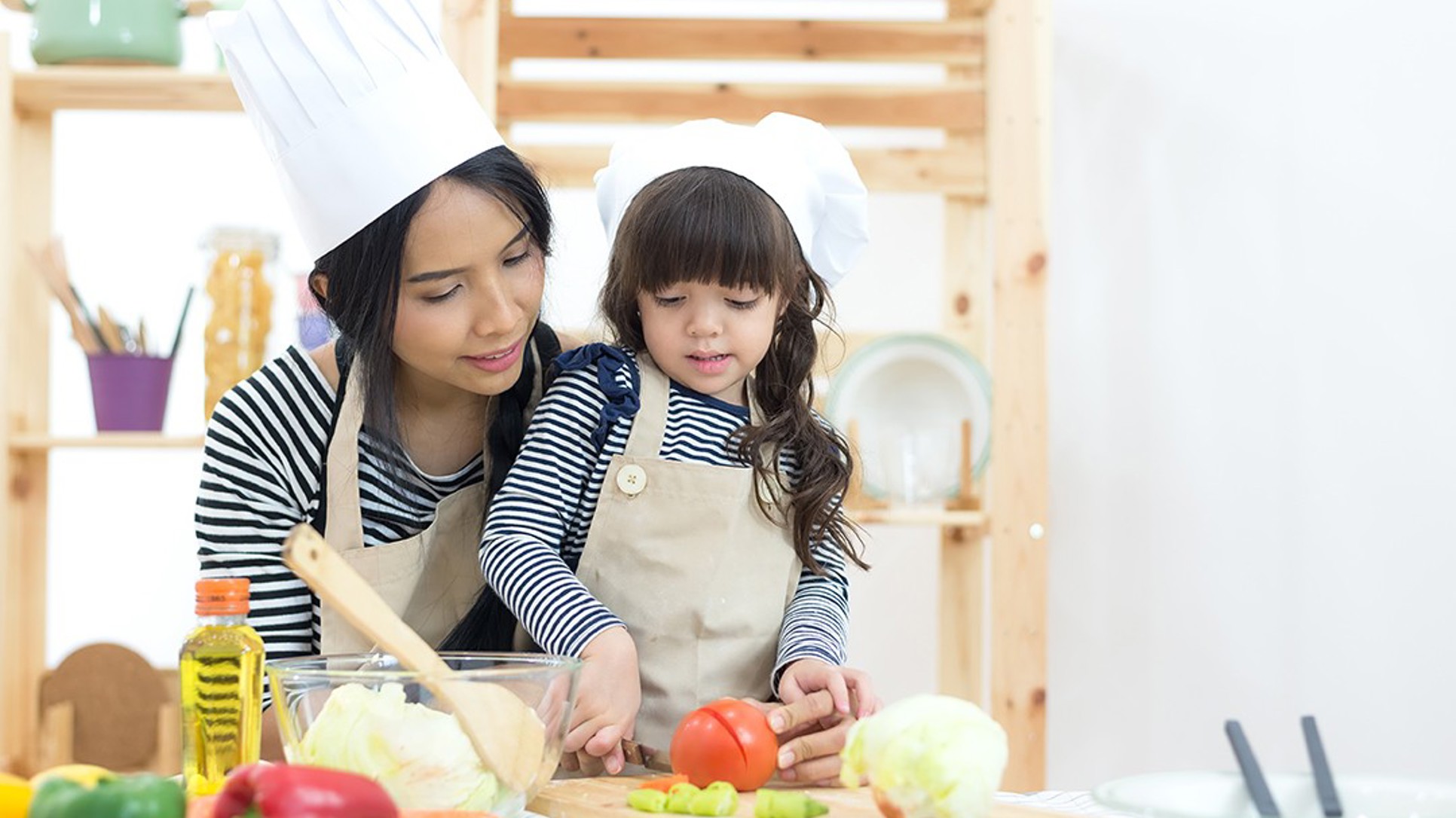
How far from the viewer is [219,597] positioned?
91 cm

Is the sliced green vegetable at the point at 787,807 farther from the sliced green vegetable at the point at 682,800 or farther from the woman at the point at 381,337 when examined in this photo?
the woman at the point at 381,337

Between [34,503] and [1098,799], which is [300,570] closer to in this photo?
[1098,799]

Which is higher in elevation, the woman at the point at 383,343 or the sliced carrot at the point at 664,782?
the woman at the point at 383,343

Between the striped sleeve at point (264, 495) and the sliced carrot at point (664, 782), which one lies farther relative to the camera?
the striped sleeve at point (264, 495)

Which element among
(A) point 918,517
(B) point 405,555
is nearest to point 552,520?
(B) point 405,555

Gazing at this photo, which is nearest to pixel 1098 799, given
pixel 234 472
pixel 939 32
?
pixel 234 472

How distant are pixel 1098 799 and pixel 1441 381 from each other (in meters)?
1.49

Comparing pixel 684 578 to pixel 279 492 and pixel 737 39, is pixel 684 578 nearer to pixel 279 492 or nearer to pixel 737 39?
pixel 279 492

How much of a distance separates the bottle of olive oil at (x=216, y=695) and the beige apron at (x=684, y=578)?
0.37m

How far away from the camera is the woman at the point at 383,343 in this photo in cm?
117

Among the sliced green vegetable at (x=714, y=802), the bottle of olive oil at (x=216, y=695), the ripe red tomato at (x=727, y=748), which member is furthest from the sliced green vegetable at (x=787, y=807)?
the bottle of olive oil at (x=216, y=695)

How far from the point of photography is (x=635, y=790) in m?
0.88

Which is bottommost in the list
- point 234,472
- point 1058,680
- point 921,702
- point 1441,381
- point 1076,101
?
point 1058,680

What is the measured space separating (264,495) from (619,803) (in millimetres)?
590
